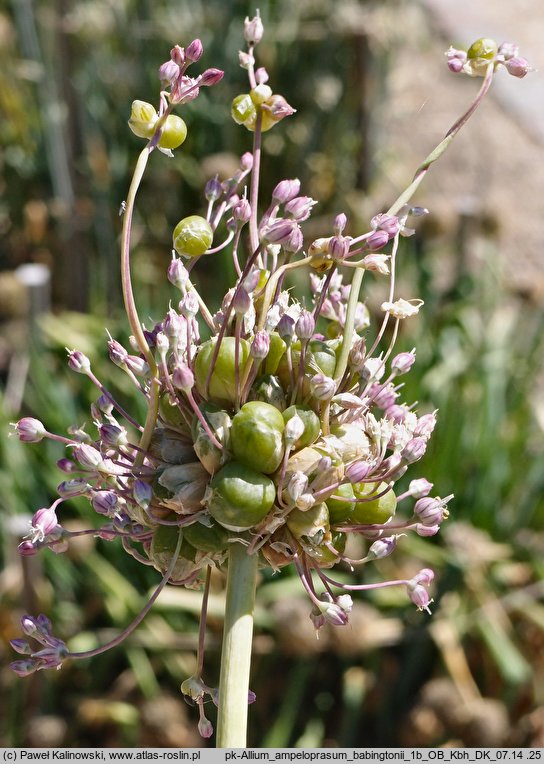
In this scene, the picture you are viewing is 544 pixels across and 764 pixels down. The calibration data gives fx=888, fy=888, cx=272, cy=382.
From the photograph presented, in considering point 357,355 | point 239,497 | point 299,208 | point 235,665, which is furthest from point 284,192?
point 235,665

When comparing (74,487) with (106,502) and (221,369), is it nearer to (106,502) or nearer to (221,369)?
(106,502)

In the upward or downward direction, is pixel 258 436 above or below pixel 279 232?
below

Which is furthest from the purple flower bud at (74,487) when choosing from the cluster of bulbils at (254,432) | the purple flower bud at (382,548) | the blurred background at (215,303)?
the blurred background at (215,303)

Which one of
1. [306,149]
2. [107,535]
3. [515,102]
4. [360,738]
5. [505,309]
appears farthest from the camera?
[515,102]

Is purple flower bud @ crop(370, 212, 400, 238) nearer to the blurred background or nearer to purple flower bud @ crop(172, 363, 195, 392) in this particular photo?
purple flower bud @ crop(172, 363, 195, 392)

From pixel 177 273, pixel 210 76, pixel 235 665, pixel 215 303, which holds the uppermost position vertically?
pixel 210 76

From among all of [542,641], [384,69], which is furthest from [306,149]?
[542,641]

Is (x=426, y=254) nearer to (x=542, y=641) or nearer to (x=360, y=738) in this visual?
(x=542, y=641)

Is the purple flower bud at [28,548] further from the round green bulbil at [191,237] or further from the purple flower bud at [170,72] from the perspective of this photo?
the purple flower bud at [170,72]
